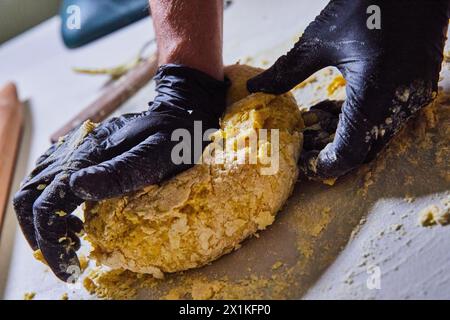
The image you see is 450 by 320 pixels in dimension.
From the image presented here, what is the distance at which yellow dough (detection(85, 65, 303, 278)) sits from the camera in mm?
1057

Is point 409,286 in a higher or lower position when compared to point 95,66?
lower

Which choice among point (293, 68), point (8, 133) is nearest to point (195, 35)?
point (293, 68)

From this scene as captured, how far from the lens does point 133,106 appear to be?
210cm

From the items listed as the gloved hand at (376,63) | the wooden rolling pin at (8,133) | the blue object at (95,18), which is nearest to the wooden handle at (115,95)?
the wooden rolling pin at (8,133)

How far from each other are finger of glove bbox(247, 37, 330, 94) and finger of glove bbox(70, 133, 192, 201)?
0.29 m

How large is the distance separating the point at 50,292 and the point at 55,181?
1.47 feet

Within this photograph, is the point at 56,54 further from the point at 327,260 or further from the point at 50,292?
the point at 327,260

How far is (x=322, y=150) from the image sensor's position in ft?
3.53

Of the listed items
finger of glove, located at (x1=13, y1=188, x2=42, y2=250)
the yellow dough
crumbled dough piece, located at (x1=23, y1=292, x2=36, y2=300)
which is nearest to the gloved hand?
the yellow dough

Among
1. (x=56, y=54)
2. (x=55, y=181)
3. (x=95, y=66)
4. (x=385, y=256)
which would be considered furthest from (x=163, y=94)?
(x=56, y=54)

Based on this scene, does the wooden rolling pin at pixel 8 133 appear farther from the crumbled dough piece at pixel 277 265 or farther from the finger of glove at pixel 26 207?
the crumbled dough piece at pixel 277 265

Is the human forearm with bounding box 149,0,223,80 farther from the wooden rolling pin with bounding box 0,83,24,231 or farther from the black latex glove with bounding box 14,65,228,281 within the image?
the wooden rolling pin with bounding box 0,83,24,231

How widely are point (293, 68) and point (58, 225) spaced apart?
672mm

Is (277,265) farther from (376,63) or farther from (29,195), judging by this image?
(29,195)
